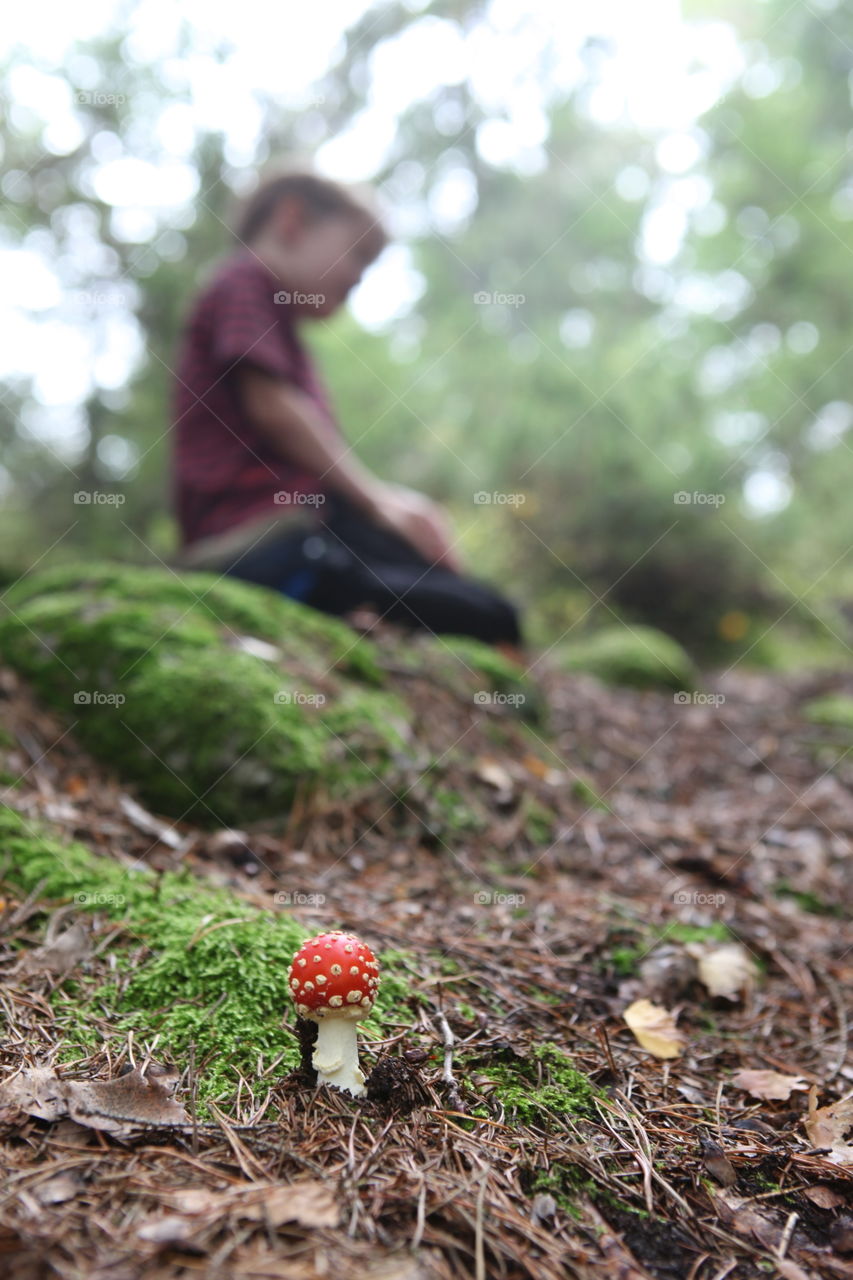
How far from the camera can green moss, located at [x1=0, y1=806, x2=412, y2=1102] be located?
1.62m

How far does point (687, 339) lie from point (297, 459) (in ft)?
16.2

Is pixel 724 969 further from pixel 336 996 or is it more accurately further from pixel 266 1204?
pixel 266 1204

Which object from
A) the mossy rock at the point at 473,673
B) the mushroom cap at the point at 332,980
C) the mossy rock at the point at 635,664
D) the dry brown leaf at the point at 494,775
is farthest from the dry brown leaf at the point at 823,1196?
the mossy rock at the point at 635,664

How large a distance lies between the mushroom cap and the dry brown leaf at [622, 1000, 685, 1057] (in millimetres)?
754

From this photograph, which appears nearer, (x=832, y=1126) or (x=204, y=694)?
(x=832, y=1126)

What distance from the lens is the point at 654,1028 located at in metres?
1.97

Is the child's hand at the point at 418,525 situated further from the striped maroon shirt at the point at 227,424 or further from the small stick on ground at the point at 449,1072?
the small stick on ground at the point at 449,1072

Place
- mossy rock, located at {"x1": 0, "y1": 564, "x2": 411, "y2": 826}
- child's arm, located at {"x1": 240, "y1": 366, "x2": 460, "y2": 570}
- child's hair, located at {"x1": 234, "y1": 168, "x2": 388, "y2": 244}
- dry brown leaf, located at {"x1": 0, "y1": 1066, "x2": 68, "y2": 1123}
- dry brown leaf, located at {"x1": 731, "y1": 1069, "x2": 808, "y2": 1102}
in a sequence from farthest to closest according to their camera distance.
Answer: child's hair, located at {"x1": 234, "y1": 168, "x2": 388, "y2": 244}
child's arm, located at {"x1": 240, "y1": 366, "x2": 460, "y2": 570}
mossy rock, located at {"x1": 0, "y1": 564, "x2": 411, "y2": 826}
dry brown leaf, located at {"x1": 731, "y1": 1069, "x2": 808, "y2": 1102}
dry brown leaf, located at {"x1": 0, "y1": 1066, "x2": 68, "y2": 1123}

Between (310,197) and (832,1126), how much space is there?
15.8 feet

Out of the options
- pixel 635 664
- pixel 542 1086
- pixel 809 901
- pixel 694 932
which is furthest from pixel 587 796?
pixel 635 664

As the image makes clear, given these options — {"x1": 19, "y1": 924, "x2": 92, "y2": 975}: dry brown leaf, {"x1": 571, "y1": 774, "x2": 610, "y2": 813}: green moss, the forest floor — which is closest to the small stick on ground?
the forest floor

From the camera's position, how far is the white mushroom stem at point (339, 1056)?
5.03ft

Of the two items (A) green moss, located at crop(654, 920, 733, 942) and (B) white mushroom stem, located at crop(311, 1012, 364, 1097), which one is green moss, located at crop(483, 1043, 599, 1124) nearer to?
(B) white mushroom stem, located at crop(311, 1012, 364, 1097)

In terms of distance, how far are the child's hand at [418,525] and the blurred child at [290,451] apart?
1cm
